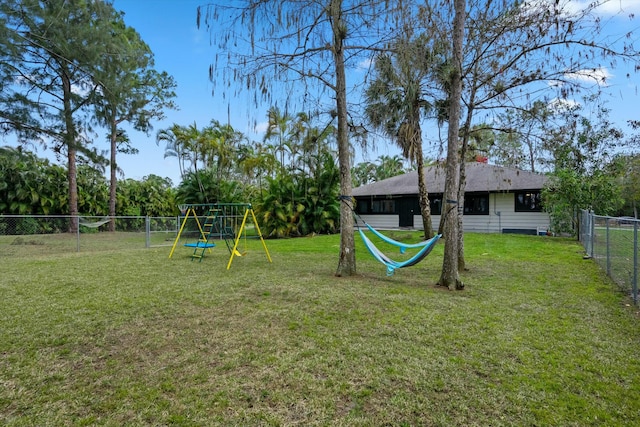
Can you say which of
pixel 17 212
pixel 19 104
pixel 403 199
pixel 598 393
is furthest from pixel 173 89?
pixel 598 393

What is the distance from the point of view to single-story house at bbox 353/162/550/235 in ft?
47.5

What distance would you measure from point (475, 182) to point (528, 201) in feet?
7.57

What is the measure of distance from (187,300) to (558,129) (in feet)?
20.5

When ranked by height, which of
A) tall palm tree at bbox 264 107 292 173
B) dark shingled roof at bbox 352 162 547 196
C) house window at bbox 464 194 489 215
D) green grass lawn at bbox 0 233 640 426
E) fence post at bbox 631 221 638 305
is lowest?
green grass lawn at bbox 0 233 640 426

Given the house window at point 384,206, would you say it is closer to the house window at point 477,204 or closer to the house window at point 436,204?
the house window at point 436,204

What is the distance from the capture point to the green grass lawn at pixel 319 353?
2.10m

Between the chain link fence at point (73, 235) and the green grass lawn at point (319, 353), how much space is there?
220 inches

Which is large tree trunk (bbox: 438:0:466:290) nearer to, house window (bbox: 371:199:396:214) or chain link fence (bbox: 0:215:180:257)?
chain link fence (bbox: 0:215:180:257)

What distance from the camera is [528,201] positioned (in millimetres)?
14680

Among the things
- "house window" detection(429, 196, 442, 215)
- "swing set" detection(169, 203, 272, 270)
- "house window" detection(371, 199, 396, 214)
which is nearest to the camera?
"swing set" detection(169, 203, 272, 270)

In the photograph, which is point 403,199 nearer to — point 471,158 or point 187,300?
point 471,158

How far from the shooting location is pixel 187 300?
4723mm

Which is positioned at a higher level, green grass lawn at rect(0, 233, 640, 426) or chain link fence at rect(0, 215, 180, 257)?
chain link fence at rect(0, 215, 180, 257)

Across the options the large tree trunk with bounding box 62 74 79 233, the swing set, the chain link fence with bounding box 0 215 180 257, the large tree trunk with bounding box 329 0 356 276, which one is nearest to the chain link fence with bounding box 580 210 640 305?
the large tree trunk with bounding box 329 0 356 276
